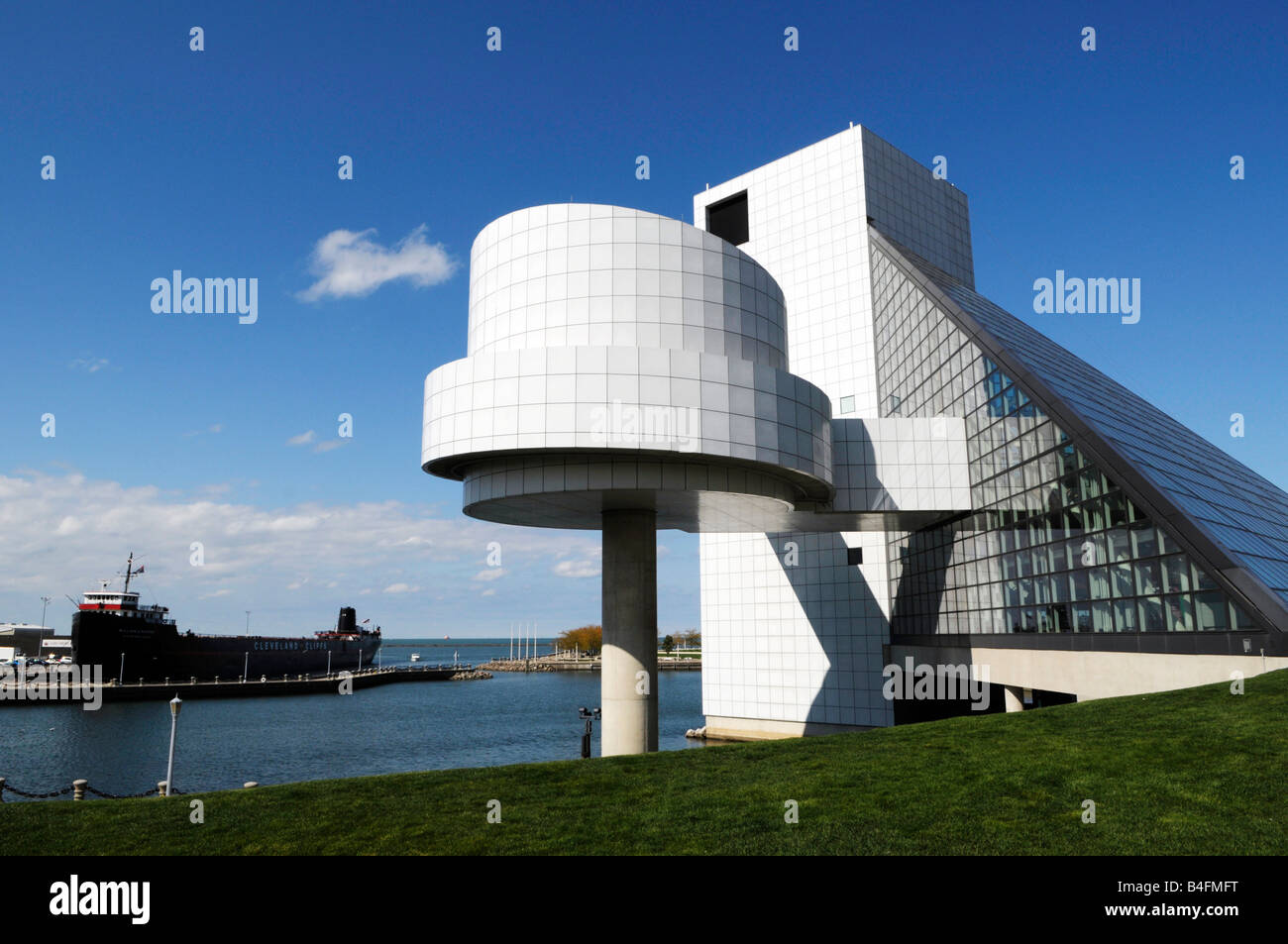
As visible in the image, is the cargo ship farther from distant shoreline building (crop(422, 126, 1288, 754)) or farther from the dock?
distant shoreline building (crop(422, 126, 1288, 754))

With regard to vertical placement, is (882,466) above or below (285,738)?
above

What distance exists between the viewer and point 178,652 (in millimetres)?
115875

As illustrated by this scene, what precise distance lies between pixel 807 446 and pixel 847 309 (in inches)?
1058

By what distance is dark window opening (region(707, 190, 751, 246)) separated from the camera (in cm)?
5960

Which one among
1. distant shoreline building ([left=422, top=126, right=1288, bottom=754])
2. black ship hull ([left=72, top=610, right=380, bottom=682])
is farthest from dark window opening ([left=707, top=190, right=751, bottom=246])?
black ship hull ([left=72, top=610, right=380, bottom=682])

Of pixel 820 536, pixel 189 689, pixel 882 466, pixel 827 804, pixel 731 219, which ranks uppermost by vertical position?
pixel 731 219

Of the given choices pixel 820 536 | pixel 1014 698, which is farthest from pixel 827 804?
pixel 820 536

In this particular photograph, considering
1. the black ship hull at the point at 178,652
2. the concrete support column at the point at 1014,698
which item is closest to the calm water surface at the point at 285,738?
the black ship hull at the point at 178,652

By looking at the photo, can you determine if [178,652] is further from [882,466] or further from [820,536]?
[882,466]

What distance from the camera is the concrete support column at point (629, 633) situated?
98.1 ft

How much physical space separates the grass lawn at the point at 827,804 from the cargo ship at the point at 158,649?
4310 inches

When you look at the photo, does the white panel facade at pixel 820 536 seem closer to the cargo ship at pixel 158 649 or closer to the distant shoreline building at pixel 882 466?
the distant shoreline building at pixel 882 466

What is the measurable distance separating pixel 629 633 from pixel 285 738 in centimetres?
5387
